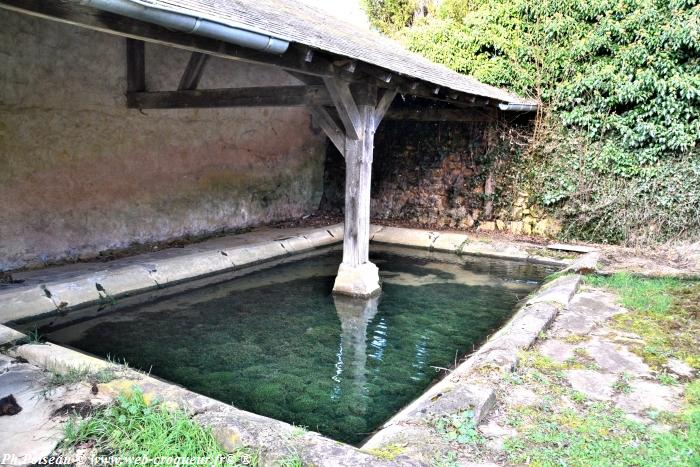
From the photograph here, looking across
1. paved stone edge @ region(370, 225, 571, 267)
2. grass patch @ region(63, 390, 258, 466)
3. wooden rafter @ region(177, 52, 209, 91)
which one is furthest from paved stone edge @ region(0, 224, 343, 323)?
grass patch @ region(63, 390, 258, 466)

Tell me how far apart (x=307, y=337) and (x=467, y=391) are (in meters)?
1.94

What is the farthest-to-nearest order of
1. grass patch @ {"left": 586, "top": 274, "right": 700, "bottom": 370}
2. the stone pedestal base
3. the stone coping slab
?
1. the stone pedestal base
2. the stone coping slab
3. grass patch @ {"left": 586, "top": 274, "right": 700, "bottom": 370}

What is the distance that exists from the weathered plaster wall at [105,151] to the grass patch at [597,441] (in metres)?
5.67

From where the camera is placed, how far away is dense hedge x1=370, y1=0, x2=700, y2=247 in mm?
7199

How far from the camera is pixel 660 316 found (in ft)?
14.3

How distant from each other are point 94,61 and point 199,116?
70.9 inches

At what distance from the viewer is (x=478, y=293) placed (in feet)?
19.1

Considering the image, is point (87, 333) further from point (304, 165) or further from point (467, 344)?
point (304, 165)

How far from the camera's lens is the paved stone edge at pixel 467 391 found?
7.84 ft

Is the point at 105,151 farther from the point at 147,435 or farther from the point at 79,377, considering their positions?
the point at 147,435

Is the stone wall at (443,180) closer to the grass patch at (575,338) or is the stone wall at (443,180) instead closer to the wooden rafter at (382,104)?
the wooden rafter at (382,104)

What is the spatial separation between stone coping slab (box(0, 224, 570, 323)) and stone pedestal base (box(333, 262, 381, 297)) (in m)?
1.75

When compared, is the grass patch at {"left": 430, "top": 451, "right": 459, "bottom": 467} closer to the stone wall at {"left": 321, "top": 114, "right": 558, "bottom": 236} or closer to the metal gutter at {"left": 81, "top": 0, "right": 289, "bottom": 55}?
the metal gutter at {"left": 81, "top": 0, "right": 289, "bottom": 55}

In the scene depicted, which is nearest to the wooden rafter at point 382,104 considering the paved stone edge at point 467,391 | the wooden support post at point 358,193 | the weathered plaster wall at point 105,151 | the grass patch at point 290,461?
the wooden support post at point 358,193
